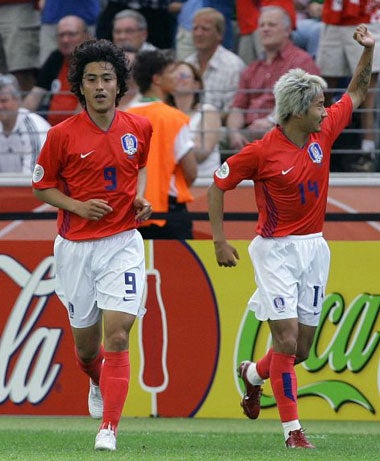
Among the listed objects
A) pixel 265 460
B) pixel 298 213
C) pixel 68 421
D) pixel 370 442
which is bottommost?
pixel 68 421

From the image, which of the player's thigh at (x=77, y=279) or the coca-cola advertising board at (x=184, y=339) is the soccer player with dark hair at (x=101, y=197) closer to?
the player's thigh at (x=77, y=279)

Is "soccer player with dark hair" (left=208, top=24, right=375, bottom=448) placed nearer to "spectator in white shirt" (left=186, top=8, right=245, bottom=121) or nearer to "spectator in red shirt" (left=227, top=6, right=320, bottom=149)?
"spectator in red shirt" (left=227, top=6, right=320, bottom=149)

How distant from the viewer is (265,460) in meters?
6.11

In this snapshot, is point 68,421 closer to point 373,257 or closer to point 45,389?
point 45,389

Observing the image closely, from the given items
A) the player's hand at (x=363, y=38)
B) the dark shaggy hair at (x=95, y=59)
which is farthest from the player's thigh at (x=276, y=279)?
the player's hand at (x=363, y=38)

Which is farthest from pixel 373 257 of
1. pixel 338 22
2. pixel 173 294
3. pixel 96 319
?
pixel 338 22

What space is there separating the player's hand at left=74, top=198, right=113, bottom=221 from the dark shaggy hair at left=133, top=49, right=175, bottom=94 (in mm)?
2889

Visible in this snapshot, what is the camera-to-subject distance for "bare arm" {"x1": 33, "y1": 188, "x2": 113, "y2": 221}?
6.54 meters

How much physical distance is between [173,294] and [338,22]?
360 cm

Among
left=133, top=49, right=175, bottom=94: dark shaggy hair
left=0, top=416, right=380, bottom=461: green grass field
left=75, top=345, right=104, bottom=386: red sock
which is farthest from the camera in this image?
left=133, top=49, right=175, bottom=94: dark shaggy hair

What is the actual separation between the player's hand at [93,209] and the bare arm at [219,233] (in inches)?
26.5

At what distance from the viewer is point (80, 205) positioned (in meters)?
6.57

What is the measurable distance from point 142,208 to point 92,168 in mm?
358

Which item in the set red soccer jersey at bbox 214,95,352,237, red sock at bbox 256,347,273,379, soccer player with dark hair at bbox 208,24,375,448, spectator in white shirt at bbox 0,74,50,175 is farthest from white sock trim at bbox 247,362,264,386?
spectator in white shirt at bbox 0,74,50,175
